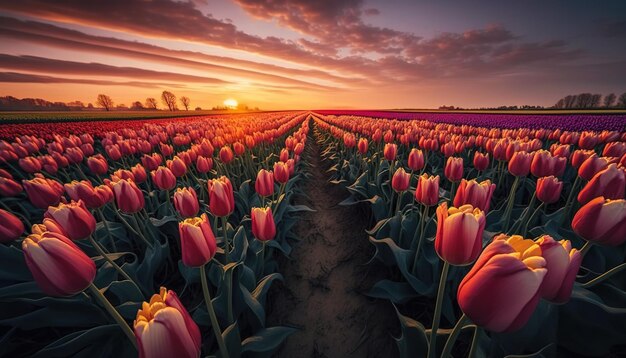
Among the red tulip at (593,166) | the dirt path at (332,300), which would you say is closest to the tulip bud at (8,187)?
the dirt path at (332,300)

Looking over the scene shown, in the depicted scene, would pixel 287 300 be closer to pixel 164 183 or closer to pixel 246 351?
pixel 246 351

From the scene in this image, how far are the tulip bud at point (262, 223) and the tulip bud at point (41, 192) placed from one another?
247cm

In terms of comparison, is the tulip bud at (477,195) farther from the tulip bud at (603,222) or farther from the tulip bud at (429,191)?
Answer: the tulip bud at (603,222)

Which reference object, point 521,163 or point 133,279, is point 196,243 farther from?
point 521,163

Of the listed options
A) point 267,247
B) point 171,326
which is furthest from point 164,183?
point 171,326

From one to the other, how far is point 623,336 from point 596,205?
99 centimetres

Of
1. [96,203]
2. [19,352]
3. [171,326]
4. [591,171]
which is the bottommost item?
[19,352]

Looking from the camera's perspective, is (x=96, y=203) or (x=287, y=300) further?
Answer: (x=287, y=300)

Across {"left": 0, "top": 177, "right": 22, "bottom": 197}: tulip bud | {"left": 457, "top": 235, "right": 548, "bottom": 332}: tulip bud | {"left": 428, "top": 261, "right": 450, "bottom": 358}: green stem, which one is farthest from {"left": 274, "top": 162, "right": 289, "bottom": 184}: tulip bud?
{"left": 0, "top": 177, "right": 22, "bottom": 197}: tulip bud

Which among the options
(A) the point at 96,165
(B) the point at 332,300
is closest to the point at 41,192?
(A) the point at 96,165

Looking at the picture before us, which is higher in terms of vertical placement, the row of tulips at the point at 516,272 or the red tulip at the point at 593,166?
the red tulip at the point at 593,166

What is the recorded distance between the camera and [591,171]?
2.77 meters

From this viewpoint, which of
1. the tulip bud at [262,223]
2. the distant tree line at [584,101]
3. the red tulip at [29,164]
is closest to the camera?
the tulip bud at [262,223]

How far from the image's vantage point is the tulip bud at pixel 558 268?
1.10m
